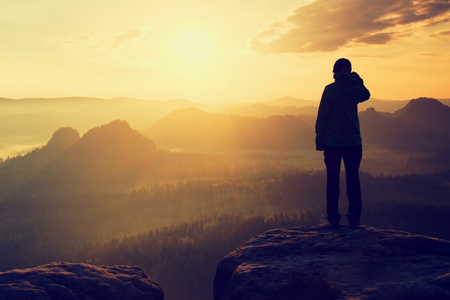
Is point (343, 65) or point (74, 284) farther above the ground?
point (343, 65)

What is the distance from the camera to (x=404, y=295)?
632 centimetres

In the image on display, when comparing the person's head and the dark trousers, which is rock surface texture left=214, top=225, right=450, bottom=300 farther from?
the person's head

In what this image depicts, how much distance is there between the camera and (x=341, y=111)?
9.89 meters

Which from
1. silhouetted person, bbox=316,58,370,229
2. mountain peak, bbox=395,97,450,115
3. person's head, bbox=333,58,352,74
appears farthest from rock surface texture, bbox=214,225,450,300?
mountain peak, bbox=395,97,450,115

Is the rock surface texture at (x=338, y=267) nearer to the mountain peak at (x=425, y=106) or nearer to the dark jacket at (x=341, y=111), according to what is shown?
the dark jacket at (x=341, y=111)

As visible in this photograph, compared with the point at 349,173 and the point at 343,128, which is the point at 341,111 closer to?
the point at 343,128

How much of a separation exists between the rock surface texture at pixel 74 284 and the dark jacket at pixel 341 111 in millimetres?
5495

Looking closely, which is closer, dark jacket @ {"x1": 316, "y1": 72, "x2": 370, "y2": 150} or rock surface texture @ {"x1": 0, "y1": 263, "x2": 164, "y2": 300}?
rock surface texture @ {"x1": 0, "y1": 263, "x2": 164, "y2": 300}

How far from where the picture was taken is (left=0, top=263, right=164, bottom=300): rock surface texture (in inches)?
298

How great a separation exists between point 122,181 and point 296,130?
7122 cm

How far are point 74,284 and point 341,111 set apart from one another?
7.10 meters

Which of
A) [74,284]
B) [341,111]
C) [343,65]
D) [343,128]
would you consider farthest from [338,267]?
[74,284]

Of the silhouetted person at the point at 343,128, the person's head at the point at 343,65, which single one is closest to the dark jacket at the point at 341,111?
the silhouetted person at the point at 343,128

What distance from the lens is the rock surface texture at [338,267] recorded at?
6703 millimetres
